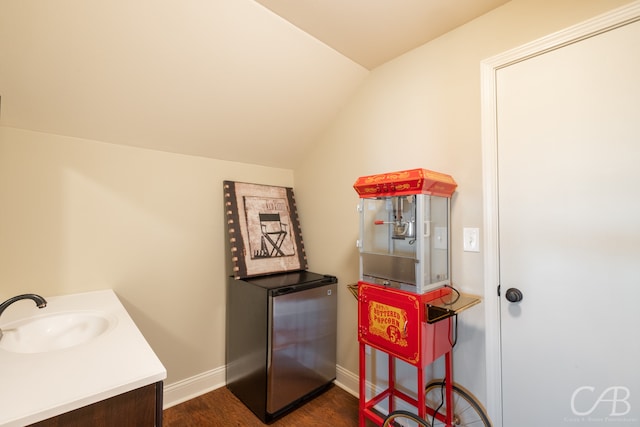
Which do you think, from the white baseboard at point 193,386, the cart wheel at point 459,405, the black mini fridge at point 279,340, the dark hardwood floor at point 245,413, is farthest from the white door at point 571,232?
the white baseboard at point 193,386

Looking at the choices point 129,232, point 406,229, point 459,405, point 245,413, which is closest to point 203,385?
point 245,413

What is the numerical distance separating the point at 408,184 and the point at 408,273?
0.48 m

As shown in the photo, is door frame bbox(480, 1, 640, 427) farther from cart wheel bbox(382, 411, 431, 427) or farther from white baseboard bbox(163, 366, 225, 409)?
white baseboard bbox(163, 366, 225, 409)

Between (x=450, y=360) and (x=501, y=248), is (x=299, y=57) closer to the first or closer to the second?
(x=501, y=248)

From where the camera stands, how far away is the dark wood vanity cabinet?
75 centimetres

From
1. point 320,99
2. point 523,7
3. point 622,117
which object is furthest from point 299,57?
point 622,117

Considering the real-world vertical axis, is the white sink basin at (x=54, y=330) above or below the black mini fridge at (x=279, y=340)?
above

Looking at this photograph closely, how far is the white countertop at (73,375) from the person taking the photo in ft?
2.36

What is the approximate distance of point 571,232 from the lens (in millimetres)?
1300

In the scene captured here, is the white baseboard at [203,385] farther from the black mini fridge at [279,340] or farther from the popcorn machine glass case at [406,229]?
the popcorn machine glass case at [406,229]

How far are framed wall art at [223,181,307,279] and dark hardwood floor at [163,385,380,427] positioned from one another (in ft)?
3.09

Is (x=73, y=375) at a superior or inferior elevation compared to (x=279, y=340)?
superior

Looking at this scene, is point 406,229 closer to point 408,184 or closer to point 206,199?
point 408,184

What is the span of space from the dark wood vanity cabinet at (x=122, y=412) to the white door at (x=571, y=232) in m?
1.63
